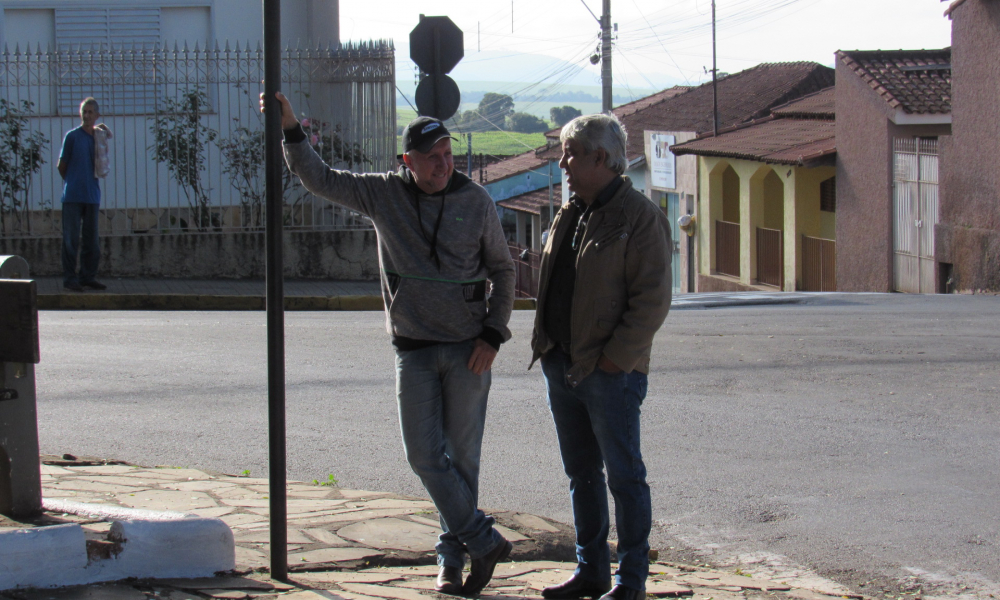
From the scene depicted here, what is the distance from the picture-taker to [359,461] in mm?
5902

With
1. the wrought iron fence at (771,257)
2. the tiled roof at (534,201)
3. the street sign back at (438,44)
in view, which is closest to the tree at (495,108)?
the tiled roof at (534,201)

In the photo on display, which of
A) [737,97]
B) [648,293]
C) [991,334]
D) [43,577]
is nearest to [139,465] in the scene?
[43,577]

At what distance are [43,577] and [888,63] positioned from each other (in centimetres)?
2432

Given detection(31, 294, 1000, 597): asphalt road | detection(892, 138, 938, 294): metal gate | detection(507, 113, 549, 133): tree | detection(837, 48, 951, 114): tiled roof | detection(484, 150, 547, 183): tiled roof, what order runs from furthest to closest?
detection(507, 113, 549, 133): tree < detection(484, 150, 547, 183): tiled roof < detection(837, 48, 951, 114): tiled roof < detection(892, 138, 938, 294): metal gate < detection(31, 294, 1000, 597): asphalt road

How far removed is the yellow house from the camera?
87.5 ft

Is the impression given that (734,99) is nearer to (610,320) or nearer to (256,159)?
(256,159)

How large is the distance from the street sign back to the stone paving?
342 centimetres

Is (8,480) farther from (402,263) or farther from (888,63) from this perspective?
(888,63)

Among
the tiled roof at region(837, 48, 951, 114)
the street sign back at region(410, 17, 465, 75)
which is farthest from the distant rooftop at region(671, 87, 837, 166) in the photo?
the street sign back at region(410, 17, 465, 75)

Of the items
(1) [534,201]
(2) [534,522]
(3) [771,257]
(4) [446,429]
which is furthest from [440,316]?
(1) [534,201]

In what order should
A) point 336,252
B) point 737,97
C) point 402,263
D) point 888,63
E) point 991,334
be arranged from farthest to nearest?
point 737,97 < point 888,63 < point 336,252 < point 991,334 < point 402,263

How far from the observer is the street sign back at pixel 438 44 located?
7477 millimetres

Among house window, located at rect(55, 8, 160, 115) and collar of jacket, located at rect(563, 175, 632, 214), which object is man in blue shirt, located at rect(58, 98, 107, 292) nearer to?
house window, located at rect(55, 8, 160, 115)

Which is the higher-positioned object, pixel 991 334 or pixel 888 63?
pixel 888 63
